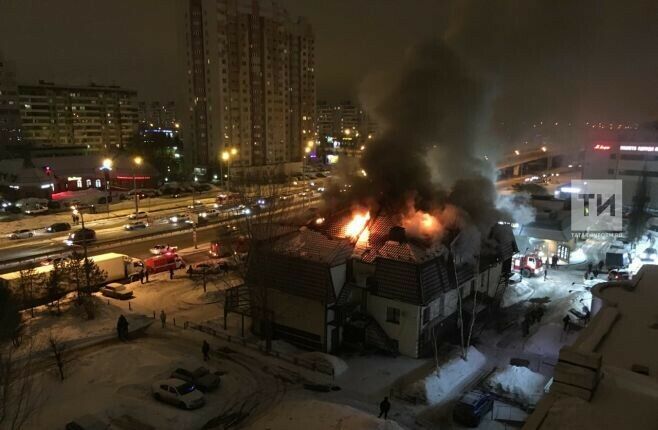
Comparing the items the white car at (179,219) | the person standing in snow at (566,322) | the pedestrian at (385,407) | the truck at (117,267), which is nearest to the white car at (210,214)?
the white car at (179,219)

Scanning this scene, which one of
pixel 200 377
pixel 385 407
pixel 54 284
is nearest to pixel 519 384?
pixel 385 407

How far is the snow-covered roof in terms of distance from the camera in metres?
8.61

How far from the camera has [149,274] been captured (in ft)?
103

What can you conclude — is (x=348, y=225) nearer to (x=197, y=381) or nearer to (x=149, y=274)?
(x=197, y=381)

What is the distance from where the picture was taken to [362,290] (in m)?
22.0

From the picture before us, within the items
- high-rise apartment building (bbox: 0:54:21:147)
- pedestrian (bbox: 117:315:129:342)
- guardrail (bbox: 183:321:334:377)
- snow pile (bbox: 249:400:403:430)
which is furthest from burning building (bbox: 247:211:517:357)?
high-rise apartment building (bbox: 0:54:21:147)

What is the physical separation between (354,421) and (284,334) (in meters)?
8.19

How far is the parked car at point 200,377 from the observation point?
17.7m

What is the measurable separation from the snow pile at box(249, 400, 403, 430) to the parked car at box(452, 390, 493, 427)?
2.59m

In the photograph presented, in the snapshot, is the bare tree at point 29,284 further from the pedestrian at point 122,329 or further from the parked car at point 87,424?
the parked car at point 87,424

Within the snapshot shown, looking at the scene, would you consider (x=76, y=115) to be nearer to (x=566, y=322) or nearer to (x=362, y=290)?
(x=362, y=290)

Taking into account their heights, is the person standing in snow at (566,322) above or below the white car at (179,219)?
below

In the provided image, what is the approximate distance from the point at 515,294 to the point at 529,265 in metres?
4.09

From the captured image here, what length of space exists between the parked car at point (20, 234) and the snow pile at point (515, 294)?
123 ft
